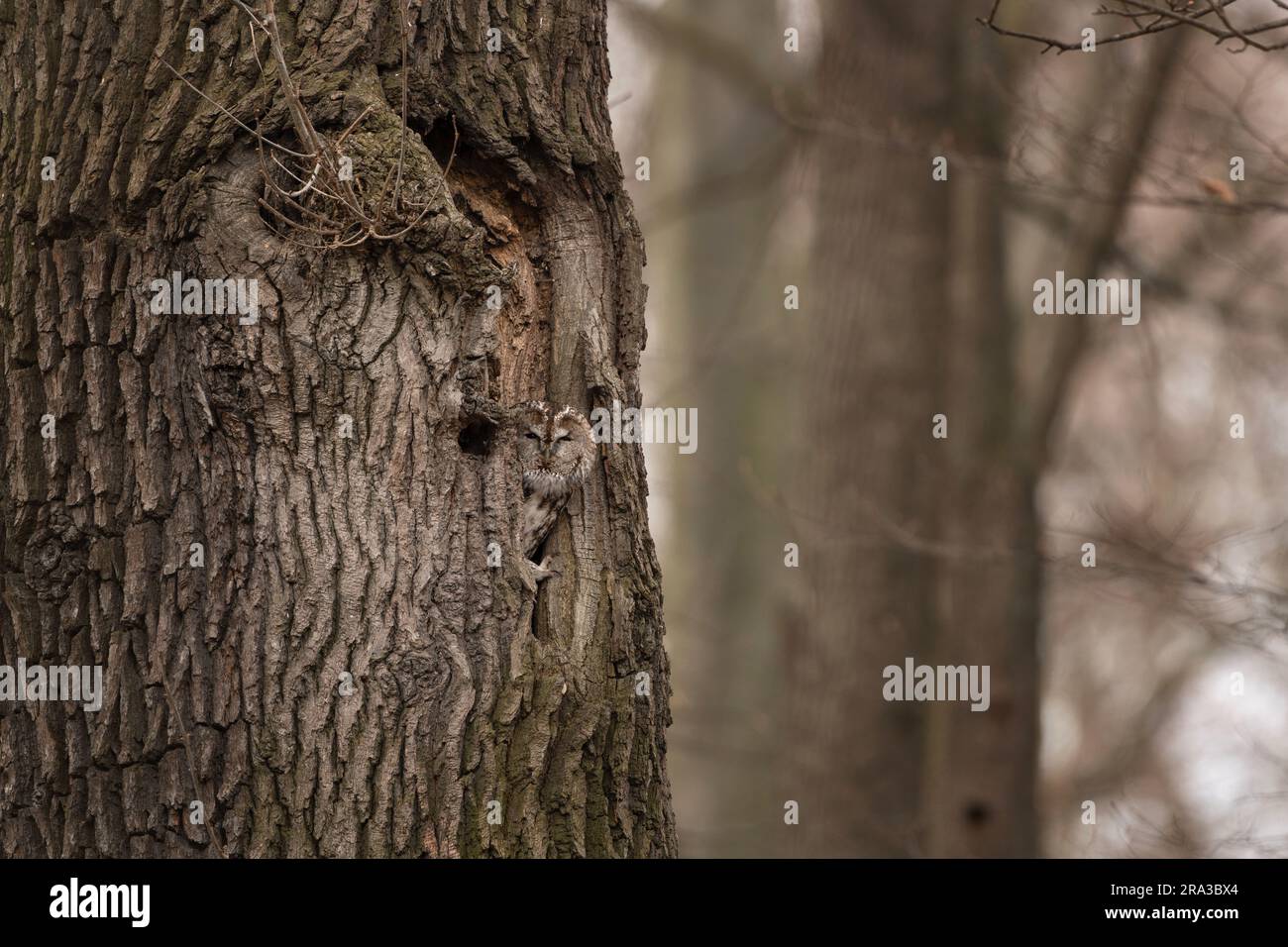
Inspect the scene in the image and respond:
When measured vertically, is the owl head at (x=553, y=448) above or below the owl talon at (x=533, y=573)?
above

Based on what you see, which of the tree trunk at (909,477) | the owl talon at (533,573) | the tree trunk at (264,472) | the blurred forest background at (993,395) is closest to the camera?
the tree trunk at (264,472)

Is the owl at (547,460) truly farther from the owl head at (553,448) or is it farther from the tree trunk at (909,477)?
the tree trunk at (909,477)

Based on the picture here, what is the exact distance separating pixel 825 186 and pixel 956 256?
97 cm

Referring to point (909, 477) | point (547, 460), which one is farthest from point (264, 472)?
point (909, 477)

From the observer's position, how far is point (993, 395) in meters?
7.07

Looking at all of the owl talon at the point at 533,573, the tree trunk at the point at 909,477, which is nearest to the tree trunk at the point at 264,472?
the owl talon at the point at 533,573

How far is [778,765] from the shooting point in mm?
8266

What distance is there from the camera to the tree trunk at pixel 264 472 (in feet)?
8.43

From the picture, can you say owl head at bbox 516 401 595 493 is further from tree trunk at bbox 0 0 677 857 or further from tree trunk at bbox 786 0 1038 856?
tree trunk at bbox 786 0 1038 856

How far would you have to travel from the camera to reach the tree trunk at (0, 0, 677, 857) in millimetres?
2570

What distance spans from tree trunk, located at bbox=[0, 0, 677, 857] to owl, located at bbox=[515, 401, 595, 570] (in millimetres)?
81

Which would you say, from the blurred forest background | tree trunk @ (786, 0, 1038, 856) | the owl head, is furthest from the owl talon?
tree trunk @ (786, 0, 1038, 856)
